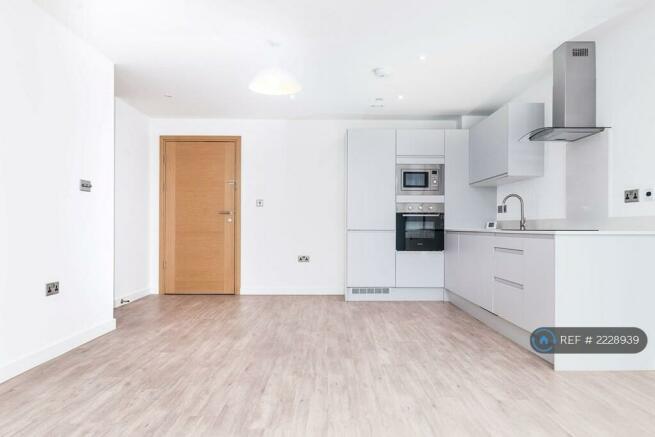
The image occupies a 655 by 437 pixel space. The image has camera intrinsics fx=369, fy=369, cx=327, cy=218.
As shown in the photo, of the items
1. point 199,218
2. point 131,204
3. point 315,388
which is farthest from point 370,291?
point 131,204

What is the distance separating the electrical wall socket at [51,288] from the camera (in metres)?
2.59

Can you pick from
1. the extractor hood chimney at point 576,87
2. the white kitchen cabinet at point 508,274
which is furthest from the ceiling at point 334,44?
the white kitchen cabinet at point 508,274

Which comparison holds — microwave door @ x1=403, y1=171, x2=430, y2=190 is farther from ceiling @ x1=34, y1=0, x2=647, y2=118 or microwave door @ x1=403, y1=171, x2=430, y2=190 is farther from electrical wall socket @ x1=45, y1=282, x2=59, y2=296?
electrical wall socket @ x1=45, y1=282, x2=59, y2=296

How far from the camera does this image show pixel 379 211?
4.71 m

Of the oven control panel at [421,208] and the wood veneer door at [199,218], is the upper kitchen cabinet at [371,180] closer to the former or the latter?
the oven control panel at [421,208]

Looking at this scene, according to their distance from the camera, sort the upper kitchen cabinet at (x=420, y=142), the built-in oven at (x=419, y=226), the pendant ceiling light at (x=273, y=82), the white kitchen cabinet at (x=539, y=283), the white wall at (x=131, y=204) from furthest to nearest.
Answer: the upper kitchen cabinet at (x=420, y=142), the built-in oven at (x=419, y=226), the white wall at (x=131, y=204), the pendant ceiling light at (x=273, y=82), the white kitchen cabinet at (x=539, y=283)

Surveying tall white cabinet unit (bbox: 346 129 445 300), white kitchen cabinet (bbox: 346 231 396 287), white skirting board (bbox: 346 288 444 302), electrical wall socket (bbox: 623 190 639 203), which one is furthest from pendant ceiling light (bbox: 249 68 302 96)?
white skirting board (bbox: 346 288 444 302)

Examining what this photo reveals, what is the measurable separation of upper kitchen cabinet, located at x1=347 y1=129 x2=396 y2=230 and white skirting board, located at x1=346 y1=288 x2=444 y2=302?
810mm

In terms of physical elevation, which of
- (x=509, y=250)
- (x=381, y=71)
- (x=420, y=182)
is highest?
(x=381, y=71)

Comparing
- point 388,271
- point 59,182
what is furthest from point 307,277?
point 59,182

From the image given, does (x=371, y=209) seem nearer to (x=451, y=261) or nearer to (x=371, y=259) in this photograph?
(x=371, y=259)

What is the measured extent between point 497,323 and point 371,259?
5.65 ft

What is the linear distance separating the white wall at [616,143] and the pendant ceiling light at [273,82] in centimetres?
233

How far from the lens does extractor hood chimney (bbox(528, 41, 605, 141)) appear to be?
3.00m
